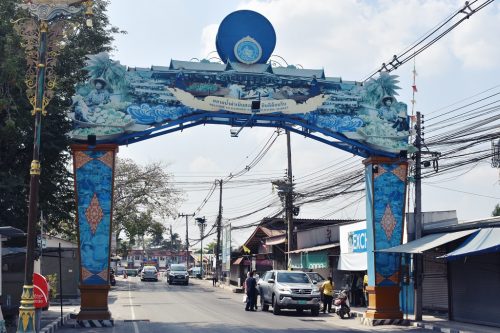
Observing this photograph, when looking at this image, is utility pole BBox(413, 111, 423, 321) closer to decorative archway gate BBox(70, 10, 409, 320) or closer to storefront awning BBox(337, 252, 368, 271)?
decorative archway gate BBox(70, 10, 409, 320)

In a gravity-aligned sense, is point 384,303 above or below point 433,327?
above

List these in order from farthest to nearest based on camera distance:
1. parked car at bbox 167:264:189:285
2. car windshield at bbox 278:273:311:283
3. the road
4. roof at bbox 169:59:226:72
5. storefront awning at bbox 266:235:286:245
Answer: parked car at bbox 167:264:189:285 → storefront awning at bbox 266:235:286:245 → car windshield at bbox 278:273:311:283 → roof at bbox 169:59:226:72 → the road

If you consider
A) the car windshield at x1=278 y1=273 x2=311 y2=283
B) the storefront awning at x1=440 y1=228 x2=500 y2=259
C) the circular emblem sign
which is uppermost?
the circular emblem sign

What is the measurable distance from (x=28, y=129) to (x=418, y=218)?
43.1 ft

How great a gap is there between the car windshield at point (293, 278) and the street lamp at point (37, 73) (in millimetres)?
13958

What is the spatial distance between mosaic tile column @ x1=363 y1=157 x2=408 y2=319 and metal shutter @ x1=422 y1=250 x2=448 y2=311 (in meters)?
1.88

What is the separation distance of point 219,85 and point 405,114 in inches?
258

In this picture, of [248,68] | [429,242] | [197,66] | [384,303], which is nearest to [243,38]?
[248,68]

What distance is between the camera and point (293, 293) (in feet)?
87.2

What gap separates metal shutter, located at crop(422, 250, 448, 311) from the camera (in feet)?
80.8

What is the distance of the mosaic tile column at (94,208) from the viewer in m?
21.6

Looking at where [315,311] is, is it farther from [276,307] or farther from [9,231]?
[9,231]

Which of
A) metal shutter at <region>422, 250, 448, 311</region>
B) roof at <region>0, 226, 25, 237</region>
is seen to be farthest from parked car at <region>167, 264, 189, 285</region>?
roof at <region>0, 226, 25, 237</region>

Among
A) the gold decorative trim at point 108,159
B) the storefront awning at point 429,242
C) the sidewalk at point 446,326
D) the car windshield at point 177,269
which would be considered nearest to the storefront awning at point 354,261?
the sidewalk at point 446,326
